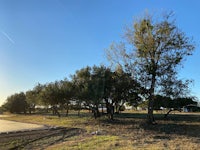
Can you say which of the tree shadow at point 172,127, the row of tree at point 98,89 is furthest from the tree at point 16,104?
the tree shadow at point 172,127

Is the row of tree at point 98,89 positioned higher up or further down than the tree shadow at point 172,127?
higher up

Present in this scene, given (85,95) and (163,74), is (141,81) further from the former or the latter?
(85,95)

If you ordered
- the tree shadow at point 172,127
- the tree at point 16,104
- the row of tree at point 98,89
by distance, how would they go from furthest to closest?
the tree at point 16,104
the row of tree at point 98,89
the tree shadow at point 172,127

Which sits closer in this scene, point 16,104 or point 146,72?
point 146,72

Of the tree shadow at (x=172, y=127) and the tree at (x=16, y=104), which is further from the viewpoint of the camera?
the tree at (x=16, y=104)

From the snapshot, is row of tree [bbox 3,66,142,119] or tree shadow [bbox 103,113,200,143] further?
row of tree [bbox 3,66,142,119]

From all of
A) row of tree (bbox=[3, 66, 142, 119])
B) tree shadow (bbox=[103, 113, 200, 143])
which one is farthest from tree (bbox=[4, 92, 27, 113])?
tree shadow (bbox=[103, 113, 200, 143])

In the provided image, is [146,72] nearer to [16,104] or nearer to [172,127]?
[172,127]

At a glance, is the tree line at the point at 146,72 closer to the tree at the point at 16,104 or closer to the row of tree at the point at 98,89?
the row of tree at the point at 98,89

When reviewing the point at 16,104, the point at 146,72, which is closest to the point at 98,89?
the point at 146,72

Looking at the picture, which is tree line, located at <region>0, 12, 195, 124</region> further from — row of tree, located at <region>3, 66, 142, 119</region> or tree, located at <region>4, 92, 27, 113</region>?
tree, located at <region>4, 92, 27, 113</region>

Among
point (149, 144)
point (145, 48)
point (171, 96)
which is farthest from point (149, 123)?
point (149, 144)

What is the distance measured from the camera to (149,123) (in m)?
17.2

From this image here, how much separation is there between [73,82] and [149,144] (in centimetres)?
1707
